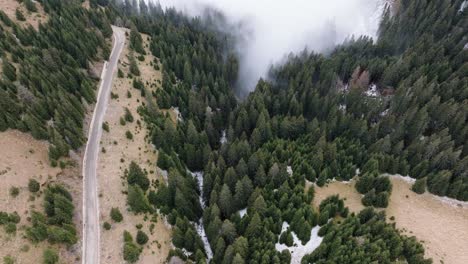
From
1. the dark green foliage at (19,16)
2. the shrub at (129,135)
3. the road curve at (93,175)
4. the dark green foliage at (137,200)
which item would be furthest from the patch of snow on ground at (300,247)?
the dark green foliage at (19,16)

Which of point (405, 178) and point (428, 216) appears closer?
point (428, 216)

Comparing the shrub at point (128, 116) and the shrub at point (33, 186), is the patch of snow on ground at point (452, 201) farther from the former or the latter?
the shrub at point (33, 186)

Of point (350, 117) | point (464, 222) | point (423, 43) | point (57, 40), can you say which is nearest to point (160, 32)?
point (57, 40)

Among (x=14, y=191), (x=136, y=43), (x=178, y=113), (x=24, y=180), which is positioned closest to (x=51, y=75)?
(x=24, y=180)

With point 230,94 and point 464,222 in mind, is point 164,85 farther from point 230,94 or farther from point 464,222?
point 464,222

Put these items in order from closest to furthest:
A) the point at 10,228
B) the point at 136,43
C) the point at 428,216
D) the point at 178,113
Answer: the point at 10,228
the point at 428,216
the point at 178,113
the point at 136,43

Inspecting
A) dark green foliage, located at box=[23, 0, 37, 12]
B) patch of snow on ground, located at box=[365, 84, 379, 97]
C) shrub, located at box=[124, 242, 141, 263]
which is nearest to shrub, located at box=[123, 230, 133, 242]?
shrub, located at box=[124, 242, 141, 263]

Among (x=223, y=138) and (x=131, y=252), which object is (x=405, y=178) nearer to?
(x=223, y=138)
